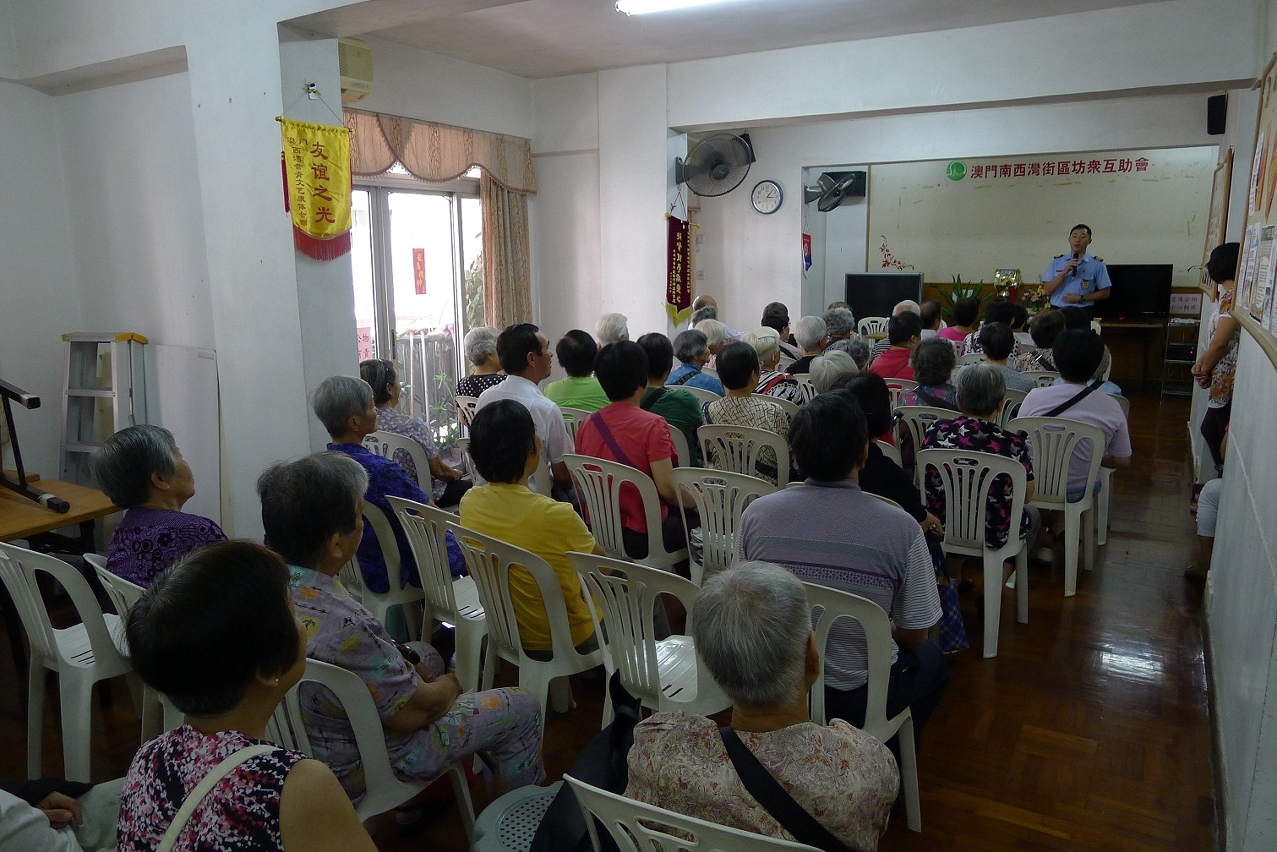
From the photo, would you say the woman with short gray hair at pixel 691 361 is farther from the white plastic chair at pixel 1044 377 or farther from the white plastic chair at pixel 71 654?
the white plastic chair at pixel 71 654

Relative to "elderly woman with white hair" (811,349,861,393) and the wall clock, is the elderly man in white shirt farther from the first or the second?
the wall clock

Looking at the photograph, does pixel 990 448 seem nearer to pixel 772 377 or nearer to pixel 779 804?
pixel 772 377

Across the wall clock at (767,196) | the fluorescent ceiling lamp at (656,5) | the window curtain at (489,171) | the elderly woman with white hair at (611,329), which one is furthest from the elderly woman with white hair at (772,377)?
the wall clock at (767,196)

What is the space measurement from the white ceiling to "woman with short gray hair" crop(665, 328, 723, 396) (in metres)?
1.90

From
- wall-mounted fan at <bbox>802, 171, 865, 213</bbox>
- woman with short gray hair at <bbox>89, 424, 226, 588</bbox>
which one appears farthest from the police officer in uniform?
woman with short gray hair at <bbox>89, 424, 226, 588</bbox>

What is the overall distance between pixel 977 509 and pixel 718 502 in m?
1.01

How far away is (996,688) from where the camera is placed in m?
2.83

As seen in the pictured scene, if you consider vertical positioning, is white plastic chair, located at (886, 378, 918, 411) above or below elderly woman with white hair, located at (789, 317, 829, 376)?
below

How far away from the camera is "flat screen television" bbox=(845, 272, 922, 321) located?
9914mm

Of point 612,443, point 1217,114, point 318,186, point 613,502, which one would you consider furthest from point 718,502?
point 1217,114

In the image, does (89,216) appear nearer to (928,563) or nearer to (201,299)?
(201,299)

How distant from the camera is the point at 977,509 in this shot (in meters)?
3.02

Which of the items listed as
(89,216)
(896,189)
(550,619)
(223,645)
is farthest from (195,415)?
(896,189)

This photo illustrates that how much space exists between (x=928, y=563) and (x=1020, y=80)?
4.36m
